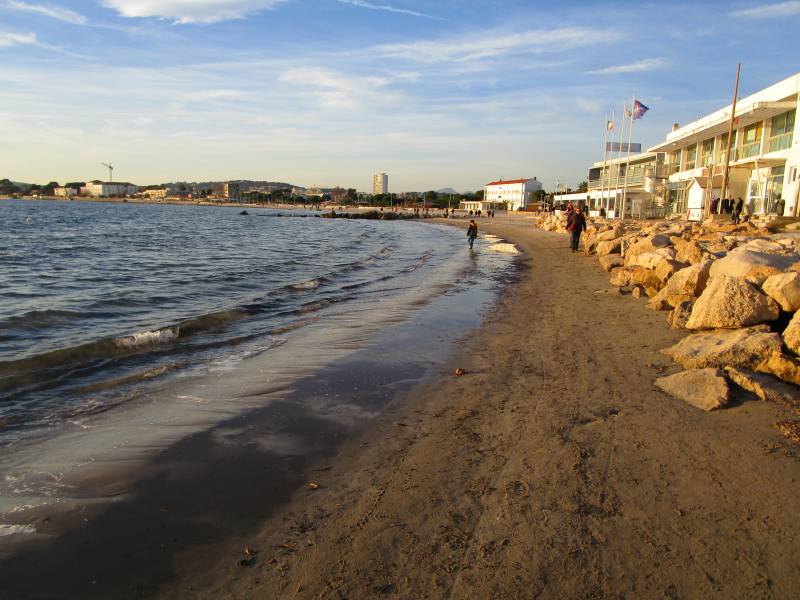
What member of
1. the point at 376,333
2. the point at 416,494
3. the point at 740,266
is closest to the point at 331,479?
the point at 416,494

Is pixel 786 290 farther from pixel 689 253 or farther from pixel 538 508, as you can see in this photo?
pixel 689 253

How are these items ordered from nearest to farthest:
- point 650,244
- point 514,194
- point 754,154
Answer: point 650,244, point 754,154, point 514,194

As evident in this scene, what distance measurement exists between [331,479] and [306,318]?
7091 millimetres

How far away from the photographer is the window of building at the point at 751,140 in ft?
91.8

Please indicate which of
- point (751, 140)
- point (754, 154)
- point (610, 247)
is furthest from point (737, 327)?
point (751, 140)

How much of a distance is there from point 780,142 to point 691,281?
2150 centimetres

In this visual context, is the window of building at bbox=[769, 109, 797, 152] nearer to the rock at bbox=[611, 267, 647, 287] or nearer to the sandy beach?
the rock at bbox=[611, 267, 647, 287]

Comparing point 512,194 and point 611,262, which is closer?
point 611,262

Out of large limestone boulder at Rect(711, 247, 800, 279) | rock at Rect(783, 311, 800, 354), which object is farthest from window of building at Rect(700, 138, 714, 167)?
rock at Rect(783, 311, 800, 354)

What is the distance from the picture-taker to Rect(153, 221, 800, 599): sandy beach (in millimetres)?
2932

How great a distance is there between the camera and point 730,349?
5.89 metres

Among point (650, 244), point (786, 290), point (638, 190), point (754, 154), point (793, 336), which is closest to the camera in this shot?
point (793, 336)

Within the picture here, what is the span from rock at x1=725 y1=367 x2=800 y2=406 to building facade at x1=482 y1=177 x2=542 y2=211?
9442cm

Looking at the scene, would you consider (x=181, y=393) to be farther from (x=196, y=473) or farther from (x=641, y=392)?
(x=641, y=392)
